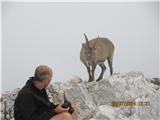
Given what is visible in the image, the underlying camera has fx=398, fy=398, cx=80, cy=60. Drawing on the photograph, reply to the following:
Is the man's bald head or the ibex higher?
the ibex

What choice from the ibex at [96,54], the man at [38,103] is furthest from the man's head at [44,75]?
the ibex at [96,54]

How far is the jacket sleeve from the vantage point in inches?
74.9

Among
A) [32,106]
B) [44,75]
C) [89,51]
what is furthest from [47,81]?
[89,51]

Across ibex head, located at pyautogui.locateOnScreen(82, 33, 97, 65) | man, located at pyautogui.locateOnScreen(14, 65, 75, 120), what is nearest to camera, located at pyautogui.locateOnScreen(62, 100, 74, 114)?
man, located at pyautogui.locateOnScreen(14, 65, 75, 120)

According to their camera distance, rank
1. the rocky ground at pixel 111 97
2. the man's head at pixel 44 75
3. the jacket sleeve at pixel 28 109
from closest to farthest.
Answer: the jacket sleeve at pixel 28 109
the man's head at pixel 44 75
the rocky ground at pixel 111 97

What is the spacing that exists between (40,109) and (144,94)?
2.10ft

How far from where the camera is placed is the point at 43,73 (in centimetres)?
207

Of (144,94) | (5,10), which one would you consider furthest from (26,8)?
(144,94)

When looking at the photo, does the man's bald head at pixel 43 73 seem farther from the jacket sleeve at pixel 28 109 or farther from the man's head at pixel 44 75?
the jacket sleeve at pixel 28 109

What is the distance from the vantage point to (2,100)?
2291 millimetres

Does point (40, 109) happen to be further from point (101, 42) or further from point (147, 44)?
point (147, 44)

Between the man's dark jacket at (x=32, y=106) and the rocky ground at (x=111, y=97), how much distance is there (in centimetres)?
23

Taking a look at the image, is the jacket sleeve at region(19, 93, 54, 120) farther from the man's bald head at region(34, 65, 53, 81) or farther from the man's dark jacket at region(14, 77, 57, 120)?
the man's bald head at region(34, 65, 53, 81)

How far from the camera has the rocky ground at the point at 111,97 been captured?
2.26 meters
